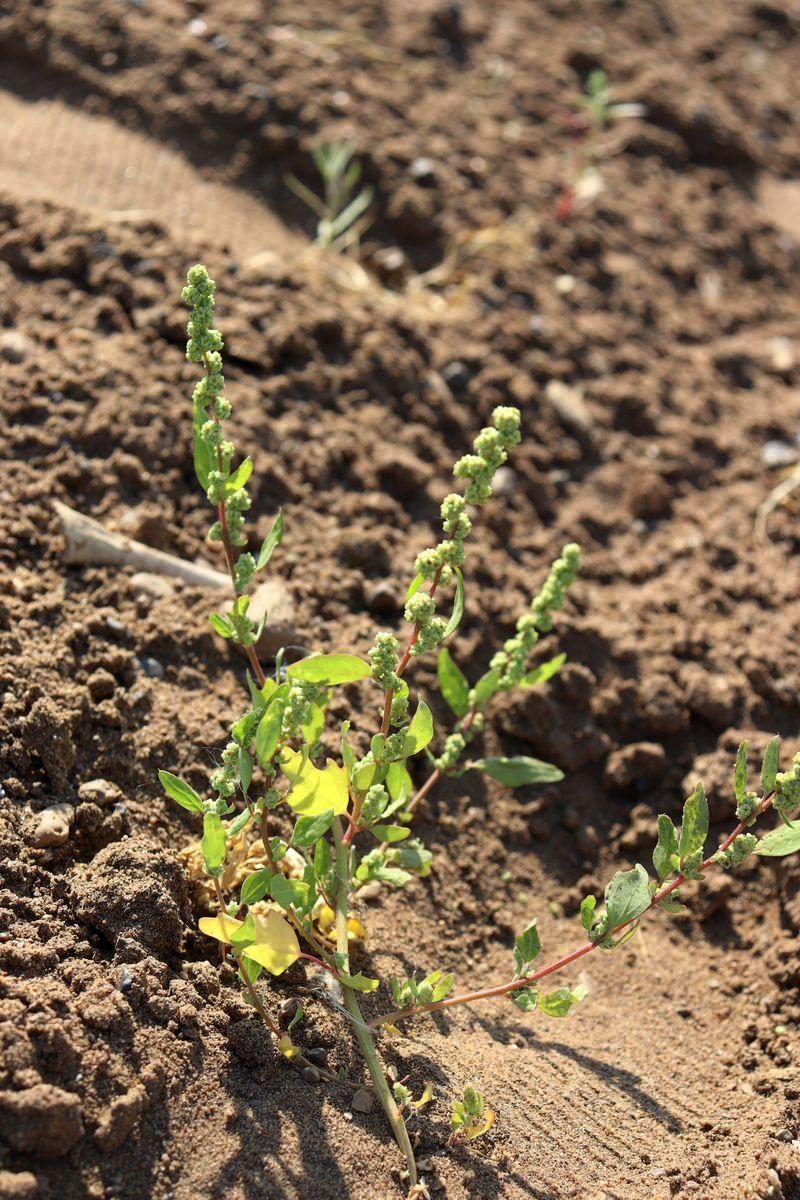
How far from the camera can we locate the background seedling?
4.00 metres

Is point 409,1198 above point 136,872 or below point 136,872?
below

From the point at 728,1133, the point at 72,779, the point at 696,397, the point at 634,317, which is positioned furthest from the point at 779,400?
the point at 72,779

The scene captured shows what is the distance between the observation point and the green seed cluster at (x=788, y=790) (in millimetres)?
1955

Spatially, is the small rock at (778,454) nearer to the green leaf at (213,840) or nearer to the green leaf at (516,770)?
the green leaf at (516,770)

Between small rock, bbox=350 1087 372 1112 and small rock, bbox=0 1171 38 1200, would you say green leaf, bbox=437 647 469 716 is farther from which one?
small rock, bbox=0 1171 38 1200

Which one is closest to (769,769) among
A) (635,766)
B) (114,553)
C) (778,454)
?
(635,766)

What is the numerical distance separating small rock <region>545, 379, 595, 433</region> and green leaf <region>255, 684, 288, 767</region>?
2.16 meters

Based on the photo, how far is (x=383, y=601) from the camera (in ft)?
9.96

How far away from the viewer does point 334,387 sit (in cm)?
353

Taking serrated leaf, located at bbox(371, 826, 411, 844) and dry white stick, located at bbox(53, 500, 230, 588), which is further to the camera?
dry white stick, located at bbox(53, 500, 230, 588)

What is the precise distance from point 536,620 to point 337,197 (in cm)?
220

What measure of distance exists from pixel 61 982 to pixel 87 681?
730 millimetres

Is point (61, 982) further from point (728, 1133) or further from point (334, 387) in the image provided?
point (334, 387)

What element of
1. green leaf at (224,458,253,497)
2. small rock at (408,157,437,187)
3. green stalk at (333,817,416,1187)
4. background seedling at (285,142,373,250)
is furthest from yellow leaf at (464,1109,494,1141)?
small rock at (408,157,437,187)
